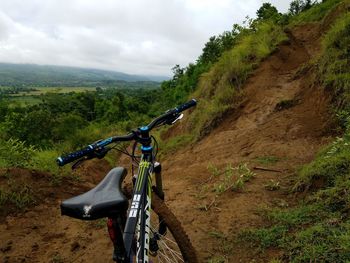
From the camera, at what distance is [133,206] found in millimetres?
2441

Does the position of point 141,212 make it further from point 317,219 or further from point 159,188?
point 317,219

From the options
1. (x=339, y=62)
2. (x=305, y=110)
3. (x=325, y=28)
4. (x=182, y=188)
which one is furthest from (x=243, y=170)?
(x=325, y=28)

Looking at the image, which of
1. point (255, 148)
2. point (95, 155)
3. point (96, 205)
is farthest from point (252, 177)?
point (96, 205)

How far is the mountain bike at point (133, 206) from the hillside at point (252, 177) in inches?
24.4

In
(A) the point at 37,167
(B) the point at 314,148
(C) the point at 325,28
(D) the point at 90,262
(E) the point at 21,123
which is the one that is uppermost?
(C) the point at 325,28

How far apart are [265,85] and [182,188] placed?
4.54m

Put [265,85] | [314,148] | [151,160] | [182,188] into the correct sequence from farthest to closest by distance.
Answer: [265,85] → [314,148] → [182,188] → [151,160]

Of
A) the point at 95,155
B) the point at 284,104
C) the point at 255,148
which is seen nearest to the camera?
the point at 95,155

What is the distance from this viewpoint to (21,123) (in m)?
24.5

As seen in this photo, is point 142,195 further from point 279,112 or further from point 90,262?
point 279,112

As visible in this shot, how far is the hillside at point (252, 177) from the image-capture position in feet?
11.7

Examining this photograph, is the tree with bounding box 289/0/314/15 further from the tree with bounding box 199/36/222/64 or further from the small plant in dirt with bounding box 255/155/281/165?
the small plant in dirt with bounding box 255/155/281/165

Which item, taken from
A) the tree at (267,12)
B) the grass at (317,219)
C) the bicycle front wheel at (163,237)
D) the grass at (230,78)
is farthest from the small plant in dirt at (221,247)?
the tree at (267,12)

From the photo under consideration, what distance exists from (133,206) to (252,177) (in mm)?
3106
